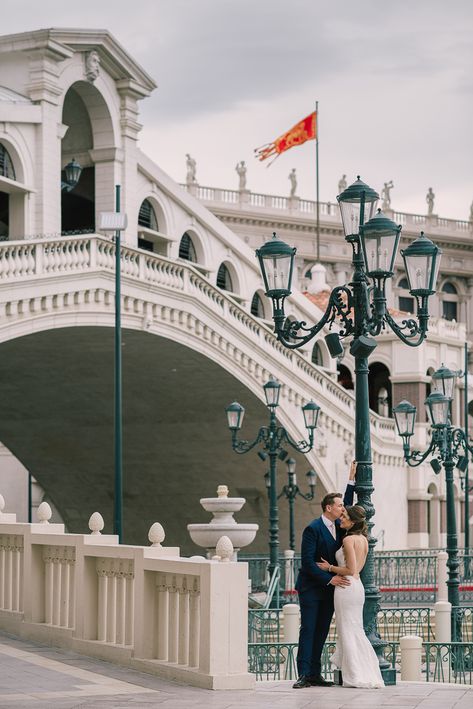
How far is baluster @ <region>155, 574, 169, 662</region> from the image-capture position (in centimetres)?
1230

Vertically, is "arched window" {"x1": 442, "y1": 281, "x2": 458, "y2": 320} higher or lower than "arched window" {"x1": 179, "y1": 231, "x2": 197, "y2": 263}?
higher

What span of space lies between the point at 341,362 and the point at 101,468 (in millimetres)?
14577

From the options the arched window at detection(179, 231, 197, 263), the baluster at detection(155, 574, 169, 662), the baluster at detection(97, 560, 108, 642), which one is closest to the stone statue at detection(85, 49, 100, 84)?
the arched window at detection(179, 231, 197, 263)

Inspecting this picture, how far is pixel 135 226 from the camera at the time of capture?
127 ft

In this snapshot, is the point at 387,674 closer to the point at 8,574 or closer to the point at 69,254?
the point at 8,574

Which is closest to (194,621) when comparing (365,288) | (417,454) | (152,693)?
(152,693)

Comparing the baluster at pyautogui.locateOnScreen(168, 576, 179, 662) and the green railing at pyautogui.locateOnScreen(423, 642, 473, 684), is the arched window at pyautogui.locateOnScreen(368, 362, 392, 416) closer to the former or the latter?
the green railing at pyautogui.locateOnScreen(423, 642, 473, 684)

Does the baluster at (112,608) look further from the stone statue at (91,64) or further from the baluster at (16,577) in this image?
the stone statue at (91,64)

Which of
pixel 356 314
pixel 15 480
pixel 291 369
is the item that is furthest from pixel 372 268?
pixel 15 480

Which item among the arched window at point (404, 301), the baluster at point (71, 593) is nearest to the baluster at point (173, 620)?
the baluster at point (71, 593)

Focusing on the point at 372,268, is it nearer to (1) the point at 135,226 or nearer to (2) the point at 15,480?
(1) the point at 135,226

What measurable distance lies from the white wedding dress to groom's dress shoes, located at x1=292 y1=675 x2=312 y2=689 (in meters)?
0.30

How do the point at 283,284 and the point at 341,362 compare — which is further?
the point at 341,362

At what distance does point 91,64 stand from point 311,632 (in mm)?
27036
